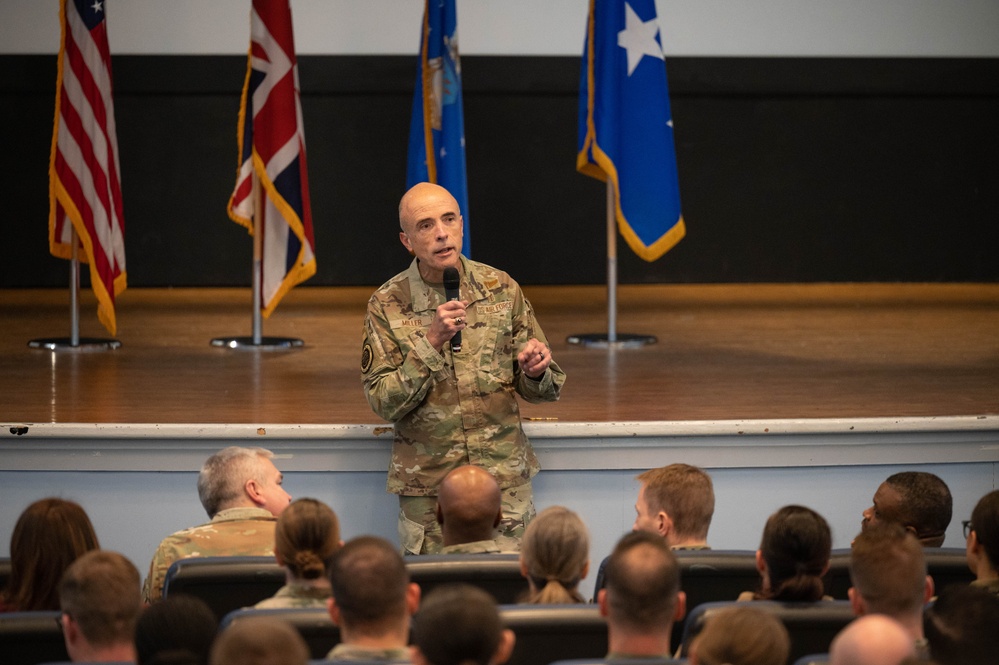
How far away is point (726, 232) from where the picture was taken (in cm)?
946

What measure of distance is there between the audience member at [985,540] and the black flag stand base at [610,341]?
369cm

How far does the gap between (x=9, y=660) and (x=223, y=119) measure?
7.13 m

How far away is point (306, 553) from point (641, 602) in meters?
0.73

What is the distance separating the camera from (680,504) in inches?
118

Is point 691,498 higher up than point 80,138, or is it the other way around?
point 80,138

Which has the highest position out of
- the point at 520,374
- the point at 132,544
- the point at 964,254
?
the point at 964,254

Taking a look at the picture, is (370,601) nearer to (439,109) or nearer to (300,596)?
(300,596)

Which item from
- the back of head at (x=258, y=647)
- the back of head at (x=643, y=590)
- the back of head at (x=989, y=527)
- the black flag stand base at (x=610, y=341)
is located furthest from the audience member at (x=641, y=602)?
the black flag stand base at (x=610, y=341)

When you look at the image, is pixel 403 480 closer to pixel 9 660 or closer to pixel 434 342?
pixel 434 342

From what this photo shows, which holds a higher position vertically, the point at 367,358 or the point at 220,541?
the point at 367,358

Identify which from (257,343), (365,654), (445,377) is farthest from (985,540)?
(257,343)

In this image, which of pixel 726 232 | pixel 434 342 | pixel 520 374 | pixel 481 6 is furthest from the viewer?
pixel 726 232

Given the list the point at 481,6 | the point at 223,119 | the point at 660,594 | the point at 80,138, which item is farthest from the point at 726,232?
the point at 660,594

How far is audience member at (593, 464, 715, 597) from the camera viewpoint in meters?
2.99
